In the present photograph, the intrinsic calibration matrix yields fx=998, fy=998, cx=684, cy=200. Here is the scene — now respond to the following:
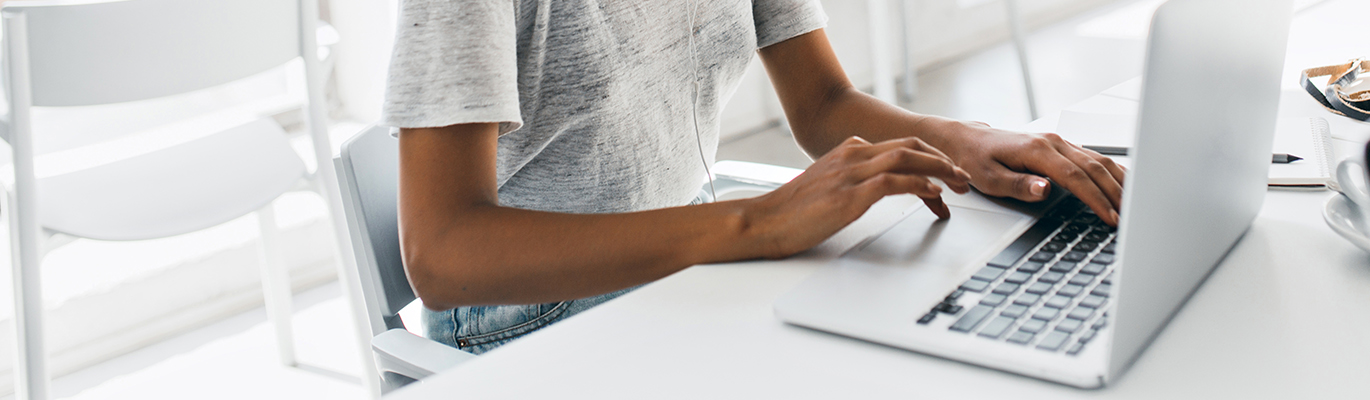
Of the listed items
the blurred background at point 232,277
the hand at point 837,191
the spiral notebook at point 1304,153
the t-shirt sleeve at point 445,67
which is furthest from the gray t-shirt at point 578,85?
the blurred background at point 232,277

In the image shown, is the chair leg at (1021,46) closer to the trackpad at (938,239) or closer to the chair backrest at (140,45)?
the chair backrest at (140,45)

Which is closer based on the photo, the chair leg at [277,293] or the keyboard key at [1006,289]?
the keyboard key at [1006,289]

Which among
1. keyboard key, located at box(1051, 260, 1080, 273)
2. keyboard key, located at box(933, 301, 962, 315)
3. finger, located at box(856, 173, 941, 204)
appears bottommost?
keyboard key, located at box(933, 301, 962, 315)

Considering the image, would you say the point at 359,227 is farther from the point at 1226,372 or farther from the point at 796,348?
the point at 1226,372

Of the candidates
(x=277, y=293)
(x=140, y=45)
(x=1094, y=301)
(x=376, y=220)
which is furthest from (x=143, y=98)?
(x=1094, y=301)

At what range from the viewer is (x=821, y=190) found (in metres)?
0.62

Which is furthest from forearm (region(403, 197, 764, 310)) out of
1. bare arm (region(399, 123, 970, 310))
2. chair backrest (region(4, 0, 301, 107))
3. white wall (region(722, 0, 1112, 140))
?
white wall (region(722, 0, 1112, 140))

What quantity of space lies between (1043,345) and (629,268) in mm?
273

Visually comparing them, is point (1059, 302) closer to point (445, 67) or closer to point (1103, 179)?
point (1103, 179)

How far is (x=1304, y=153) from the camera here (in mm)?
791

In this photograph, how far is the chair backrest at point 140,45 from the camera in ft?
4.17

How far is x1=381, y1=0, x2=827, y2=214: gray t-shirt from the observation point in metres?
0.64

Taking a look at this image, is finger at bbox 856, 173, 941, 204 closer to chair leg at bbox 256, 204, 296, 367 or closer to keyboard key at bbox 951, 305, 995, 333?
keyboard key at bbox 951, 305, 995, 333

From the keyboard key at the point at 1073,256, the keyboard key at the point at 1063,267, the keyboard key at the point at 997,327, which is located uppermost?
the keyboard key at the point at 1073,256
